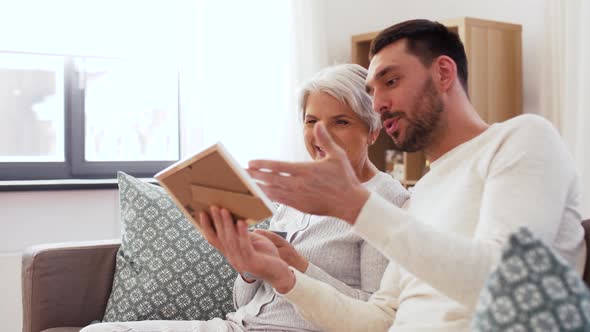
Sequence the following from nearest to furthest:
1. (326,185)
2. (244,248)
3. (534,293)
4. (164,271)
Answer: (534,293), (326,185), (244,248), (164,271)

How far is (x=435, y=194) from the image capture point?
1.30 metres

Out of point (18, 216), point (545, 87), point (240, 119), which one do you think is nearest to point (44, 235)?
point (18, 216)

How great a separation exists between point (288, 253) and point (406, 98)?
1.46ft

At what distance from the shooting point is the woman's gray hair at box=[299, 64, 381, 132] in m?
1.66

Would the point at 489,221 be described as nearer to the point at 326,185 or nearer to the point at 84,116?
the point at 326,185

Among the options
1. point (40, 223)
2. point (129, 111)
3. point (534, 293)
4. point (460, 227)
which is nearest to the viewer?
point (534, 293)

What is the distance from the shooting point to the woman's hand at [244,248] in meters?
1.21

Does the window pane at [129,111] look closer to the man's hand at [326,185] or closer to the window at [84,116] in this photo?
the window at [84,116]

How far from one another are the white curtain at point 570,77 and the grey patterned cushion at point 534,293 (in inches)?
90.0

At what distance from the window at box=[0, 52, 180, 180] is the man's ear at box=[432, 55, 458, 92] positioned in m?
2.02

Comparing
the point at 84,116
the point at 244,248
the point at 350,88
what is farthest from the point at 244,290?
the point at 84,116

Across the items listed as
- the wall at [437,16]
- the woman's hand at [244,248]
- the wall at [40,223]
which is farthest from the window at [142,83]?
the woman's hand at [244,248]

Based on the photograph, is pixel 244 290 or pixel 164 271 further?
pixel 164 271

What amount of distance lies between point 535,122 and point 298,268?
626 mm
